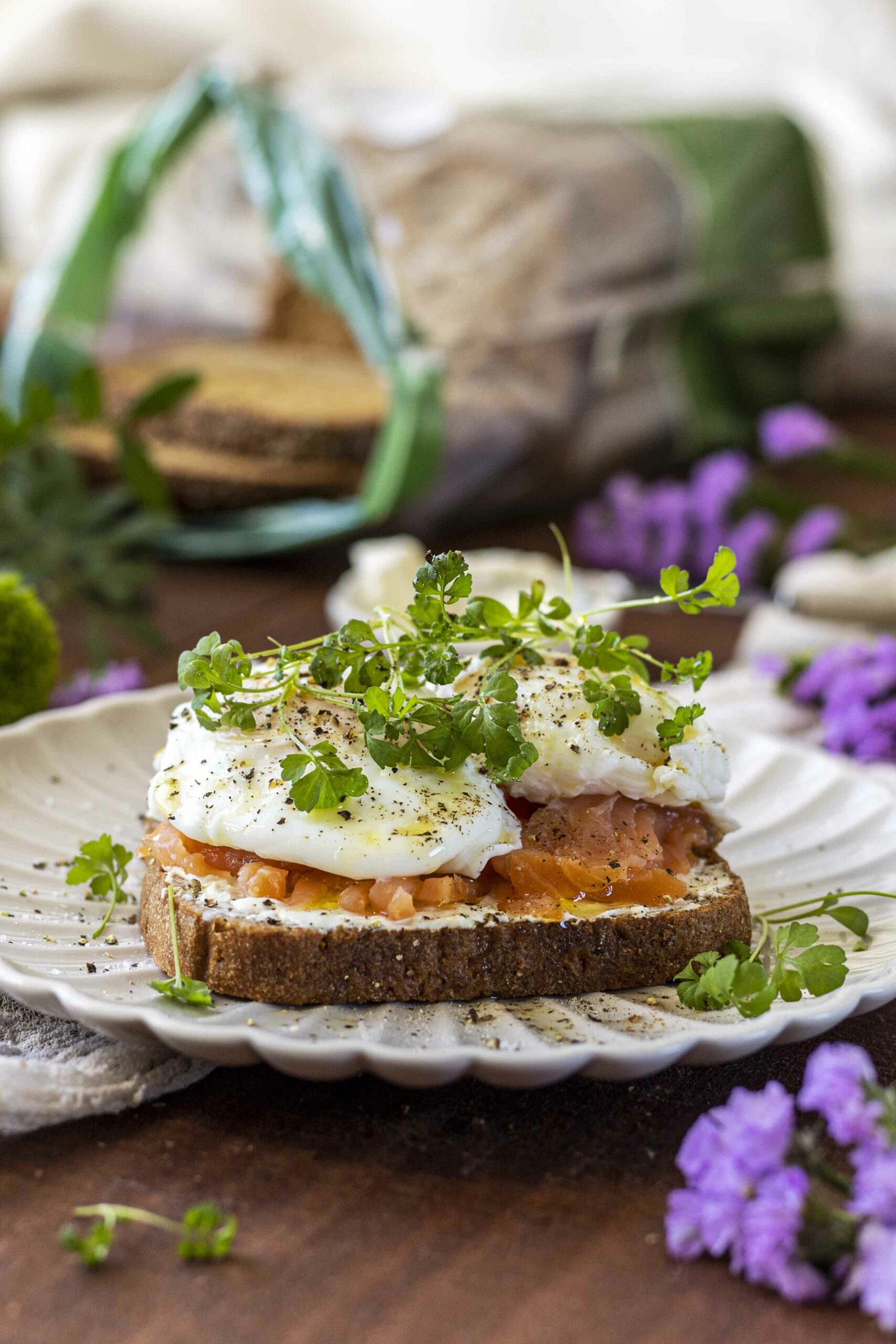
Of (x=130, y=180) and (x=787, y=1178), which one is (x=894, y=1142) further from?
(x=130, y=180)

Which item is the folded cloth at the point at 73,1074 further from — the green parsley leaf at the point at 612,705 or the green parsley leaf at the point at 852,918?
the green parsley leaf at the point at 852,918

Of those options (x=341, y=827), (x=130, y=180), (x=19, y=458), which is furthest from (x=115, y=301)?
(x=341, y=827)

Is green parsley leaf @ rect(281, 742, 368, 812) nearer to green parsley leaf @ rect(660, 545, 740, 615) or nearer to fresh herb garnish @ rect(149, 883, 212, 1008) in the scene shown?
fresh herb garnish @ rect(149, 883, 212, 1008)

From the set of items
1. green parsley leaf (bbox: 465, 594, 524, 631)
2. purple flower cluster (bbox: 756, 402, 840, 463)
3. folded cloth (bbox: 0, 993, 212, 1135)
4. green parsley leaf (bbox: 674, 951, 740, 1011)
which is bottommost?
purple flower cluster (bbox: 756, 402, 840, 463)

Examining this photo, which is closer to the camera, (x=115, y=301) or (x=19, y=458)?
(x=19, y=458)

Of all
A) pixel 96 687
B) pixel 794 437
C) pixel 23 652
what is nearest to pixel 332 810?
pixel 23 652

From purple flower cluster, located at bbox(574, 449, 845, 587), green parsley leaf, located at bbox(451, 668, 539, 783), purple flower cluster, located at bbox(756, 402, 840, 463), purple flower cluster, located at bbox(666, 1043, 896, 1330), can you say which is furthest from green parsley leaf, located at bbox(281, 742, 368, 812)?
purple flower cluster, located at bbox(756, 402, 840, 463)
